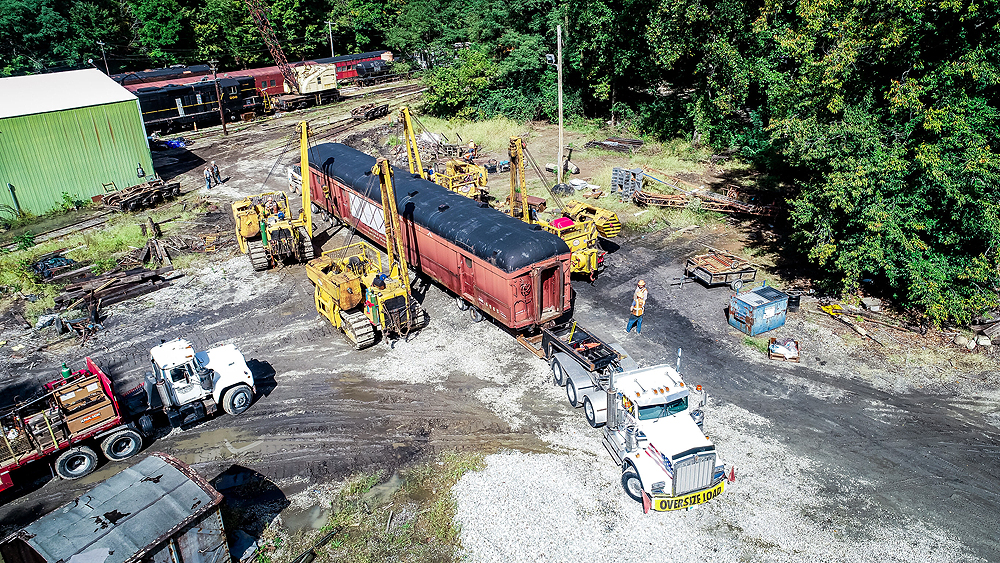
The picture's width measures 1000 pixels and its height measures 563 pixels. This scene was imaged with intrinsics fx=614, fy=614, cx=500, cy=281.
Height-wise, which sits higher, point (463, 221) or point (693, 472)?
point (463, 221)

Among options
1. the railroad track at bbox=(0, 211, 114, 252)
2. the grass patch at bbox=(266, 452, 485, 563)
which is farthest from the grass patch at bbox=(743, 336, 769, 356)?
the railroad track at bbox=(0, 211, 114, 252)

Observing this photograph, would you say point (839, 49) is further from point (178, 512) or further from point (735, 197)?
point (178, 512)

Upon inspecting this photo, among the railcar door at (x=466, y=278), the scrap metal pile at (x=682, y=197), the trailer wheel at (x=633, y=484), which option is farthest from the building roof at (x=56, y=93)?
the trailer wheel at (x=633, y=484)

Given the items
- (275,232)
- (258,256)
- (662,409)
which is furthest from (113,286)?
(662,409)

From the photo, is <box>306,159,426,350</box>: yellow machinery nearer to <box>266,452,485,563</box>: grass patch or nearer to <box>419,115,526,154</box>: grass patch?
<box>266,452,485,563</box>: grass patch

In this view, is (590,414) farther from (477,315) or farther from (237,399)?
(237,399)

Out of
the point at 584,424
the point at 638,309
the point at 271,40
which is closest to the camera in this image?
the point at 584,424

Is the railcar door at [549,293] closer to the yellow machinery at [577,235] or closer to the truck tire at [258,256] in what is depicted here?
the yellow machinery at [577,235]

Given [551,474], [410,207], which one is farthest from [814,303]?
[410,207]
